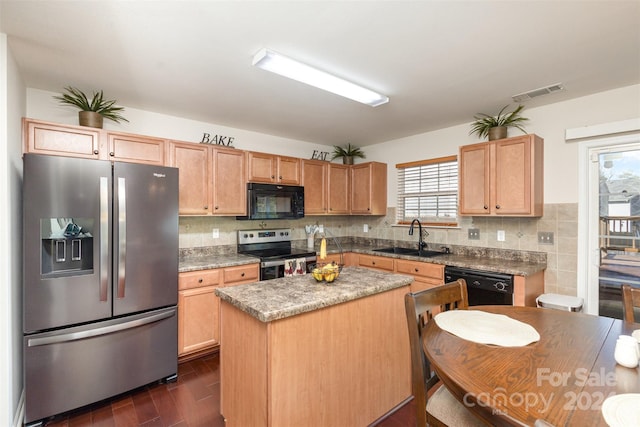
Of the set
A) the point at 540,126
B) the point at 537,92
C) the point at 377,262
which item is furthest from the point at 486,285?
the point at 537,92

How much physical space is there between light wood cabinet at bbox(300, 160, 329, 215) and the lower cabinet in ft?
4.98

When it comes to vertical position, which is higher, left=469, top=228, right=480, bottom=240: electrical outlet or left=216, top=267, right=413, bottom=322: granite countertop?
left=469, top=228, right=480, bottom=240: electrical outlet

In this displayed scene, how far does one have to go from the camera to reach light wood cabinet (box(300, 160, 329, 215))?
13.5ft

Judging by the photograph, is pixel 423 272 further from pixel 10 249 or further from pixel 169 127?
pixel 10 249

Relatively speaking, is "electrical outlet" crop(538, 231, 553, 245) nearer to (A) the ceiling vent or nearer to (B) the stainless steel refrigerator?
(A) the ceiling vent

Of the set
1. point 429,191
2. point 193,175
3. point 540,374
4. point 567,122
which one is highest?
point 567,122

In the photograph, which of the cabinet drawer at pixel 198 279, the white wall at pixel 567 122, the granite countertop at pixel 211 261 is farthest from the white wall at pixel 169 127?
the white wall at pixel 567 122

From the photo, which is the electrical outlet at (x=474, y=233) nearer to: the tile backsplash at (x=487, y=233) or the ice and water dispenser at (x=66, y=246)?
the tile backsplash at (x=487, y=233)

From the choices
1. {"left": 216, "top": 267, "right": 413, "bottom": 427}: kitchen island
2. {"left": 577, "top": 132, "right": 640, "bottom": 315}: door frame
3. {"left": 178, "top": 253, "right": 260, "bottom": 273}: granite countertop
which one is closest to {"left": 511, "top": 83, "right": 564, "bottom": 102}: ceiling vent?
{"left": 577, "top": 132, "right": 640, "bottom": 315}: door frame

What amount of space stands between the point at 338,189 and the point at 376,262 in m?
1.26

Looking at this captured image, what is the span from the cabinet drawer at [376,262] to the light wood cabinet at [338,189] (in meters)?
0.83

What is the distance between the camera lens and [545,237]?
3023 millimetres

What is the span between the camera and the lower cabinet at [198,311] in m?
2.79

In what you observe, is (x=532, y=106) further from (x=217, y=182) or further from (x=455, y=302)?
(x=217, y=182)
